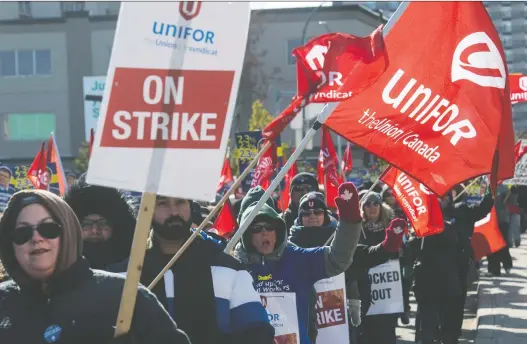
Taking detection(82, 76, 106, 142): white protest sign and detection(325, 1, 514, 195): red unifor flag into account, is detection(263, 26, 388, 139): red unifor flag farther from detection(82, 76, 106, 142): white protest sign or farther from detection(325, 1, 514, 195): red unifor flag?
detection(82, 76, 106, 142): white protest sign

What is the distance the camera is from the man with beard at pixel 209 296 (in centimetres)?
413

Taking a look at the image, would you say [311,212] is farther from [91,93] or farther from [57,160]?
[91,93]

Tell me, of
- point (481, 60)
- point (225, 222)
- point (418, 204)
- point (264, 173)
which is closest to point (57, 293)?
point (481, 60)

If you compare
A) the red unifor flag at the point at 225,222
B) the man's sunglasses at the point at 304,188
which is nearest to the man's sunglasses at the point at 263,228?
the man's sunglasses at the point at 304,188

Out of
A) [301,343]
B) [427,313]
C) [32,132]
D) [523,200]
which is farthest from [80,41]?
[301,343]

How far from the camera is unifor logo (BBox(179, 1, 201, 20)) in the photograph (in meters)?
3.13

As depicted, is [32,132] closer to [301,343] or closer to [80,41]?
[80,41]

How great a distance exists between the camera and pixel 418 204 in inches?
348

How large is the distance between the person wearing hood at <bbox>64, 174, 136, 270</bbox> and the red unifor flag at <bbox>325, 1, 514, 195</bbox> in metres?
1.80

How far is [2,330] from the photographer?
123 inches

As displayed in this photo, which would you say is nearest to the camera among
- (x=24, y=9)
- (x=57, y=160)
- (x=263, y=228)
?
(x=263, y=228)

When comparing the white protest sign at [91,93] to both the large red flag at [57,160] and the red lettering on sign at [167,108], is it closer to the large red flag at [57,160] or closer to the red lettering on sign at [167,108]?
the large red flag at [57,160]

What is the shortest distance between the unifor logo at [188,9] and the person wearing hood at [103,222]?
171 centimetres

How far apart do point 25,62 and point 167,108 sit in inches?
2062
